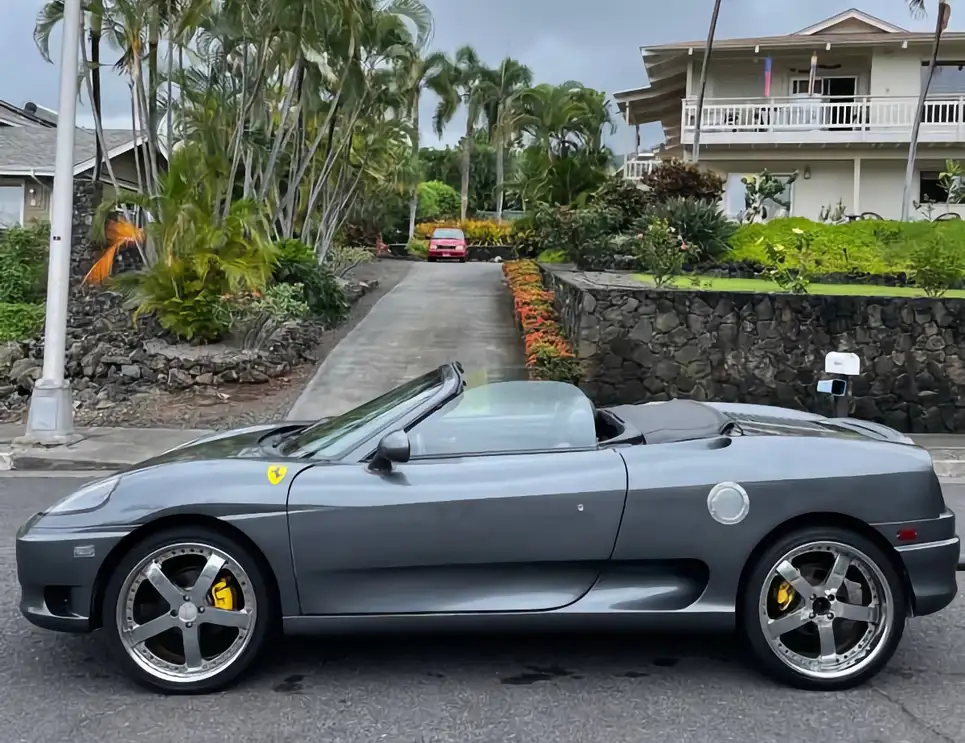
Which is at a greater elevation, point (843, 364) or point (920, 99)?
point (920, 99)

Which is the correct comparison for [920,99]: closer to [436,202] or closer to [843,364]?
[843,364]

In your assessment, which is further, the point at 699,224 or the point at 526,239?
the point at 526,239

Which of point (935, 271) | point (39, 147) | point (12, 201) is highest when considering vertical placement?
point (39, 147)

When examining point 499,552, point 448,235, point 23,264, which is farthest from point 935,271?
point 448,235

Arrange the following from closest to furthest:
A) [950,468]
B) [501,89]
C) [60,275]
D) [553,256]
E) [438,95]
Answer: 1. [950,468]
2. [60,275]
3. [553,256]
4. [438,95]
5. [501,89]

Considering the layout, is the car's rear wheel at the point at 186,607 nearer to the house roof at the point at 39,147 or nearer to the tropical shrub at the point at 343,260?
the tropical shrub at the point at 343,260

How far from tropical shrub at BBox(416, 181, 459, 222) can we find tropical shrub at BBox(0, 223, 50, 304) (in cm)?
3020

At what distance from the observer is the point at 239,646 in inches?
157

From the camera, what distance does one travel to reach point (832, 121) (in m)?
26.5

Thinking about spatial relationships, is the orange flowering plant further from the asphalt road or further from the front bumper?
the front bumper

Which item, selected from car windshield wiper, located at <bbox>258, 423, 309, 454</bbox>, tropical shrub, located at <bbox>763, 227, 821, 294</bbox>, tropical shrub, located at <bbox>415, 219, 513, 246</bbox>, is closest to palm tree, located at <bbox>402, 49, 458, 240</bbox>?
tropical shrub, located at <bbox>415, 219, 513, 246</bbox>

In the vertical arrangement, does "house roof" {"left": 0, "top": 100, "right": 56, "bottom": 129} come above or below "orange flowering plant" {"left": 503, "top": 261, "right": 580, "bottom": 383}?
above

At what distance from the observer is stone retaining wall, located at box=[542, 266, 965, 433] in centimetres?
1280

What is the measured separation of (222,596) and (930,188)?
90.1 feet
